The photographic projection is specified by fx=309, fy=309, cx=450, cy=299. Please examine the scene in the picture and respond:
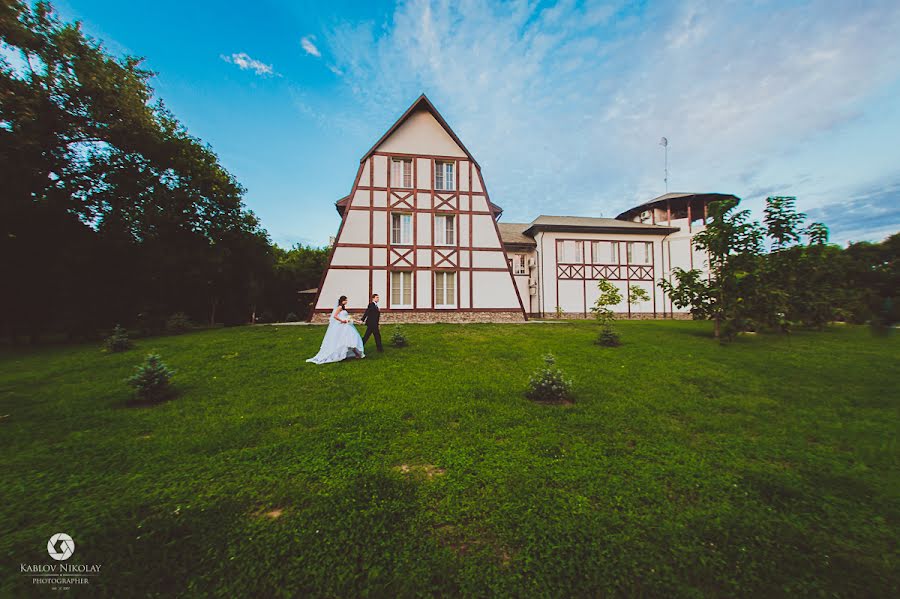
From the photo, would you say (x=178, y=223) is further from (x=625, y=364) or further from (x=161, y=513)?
(x=625, y=364)

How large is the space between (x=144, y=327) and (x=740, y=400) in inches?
1067

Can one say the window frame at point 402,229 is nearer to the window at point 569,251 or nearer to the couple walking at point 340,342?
the couple walking at point 340,342

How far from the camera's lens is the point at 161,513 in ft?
10.5

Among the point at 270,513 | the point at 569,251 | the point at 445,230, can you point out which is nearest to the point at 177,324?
the point at 445,230

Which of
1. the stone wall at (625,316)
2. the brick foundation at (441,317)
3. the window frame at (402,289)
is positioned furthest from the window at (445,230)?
the stone wall at (625,316)

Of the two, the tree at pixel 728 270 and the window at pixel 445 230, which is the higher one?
the window at pixel 445 230

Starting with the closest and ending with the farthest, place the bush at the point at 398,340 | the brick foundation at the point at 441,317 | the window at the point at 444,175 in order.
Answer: the bush at the point at 398,340
the brick foundation at the point at 441,317
the window at the point at 444,175

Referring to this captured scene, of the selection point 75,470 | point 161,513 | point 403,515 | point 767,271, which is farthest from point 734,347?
point 75,470

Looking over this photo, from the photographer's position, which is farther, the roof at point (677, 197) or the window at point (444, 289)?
the roof at point (677, 197)

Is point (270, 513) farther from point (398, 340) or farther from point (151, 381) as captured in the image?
point (398, 340)

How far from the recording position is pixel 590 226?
81.3 feet

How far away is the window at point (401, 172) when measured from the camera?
17438 mm

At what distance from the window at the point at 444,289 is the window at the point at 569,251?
11231 mm

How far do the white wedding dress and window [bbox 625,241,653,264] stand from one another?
2419 centimetres
